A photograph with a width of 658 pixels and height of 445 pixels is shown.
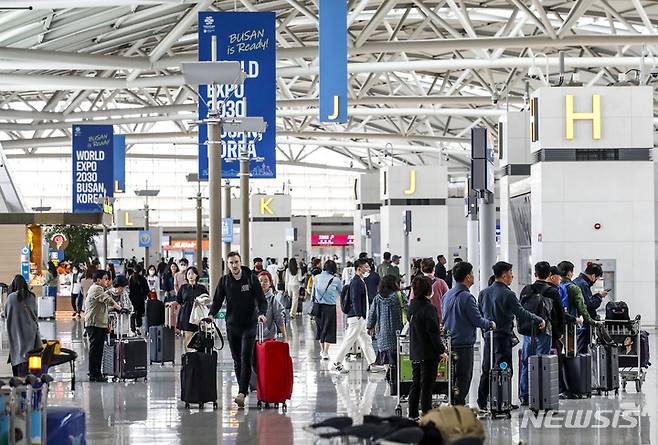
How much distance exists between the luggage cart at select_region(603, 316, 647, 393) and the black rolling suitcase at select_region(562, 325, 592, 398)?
1001 mm

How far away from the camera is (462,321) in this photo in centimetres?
1153

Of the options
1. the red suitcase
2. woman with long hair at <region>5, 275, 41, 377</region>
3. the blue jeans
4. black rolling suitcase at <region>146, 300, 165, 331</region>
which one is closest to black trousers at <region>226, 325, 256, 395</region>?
the red suitcase

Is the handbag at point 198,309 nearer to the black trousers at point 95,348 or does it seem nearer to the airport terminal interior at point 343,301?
the airport terminal interior at point 343,301

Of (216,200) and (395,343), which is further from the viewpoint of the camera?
(216,200)

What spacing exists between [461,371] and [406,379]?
120cm

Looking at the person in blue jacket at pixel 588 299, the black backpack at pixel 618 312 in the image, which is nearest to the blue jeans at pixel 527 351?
the person in blue jacket at pixel 588 299

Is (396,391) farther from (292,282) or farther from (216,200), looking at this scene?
(292,282)

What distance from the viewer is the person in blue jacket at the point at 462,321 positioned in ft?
37.5

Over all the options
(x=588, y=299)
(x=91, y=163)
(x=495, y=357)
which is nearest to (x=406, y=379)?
(x=495, y=357)

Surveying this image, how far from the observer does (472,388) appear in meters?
14.9

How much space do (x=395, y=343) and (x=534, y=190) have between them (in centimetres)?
1156

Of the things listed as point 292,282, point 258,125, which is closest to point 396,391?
point 258,125

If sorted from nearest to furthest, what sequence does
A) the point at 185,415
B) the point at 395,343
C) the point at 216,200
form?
the point at 185,415
the point at 395,343
the point at 216,200

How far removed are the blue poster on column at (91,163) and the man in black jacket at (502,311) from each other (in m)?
25.3
